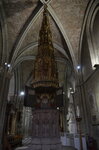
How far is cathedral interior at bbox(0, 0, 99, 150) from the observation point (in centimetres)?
741

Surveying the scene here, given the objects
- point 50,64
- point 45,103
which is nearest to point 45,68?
point 50,64

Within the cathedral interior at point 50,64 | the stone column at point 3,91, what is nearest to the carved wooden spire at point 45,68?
the cathedral interior at point 50,64

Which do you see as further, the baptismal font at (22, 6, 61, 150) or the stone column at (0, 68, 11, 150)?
the stone column at (0, 68, 11, 150)

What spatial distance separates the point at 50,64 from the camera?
8156mm

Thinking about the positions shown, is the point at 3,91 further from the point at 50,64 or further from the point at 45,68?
the point at 50,64

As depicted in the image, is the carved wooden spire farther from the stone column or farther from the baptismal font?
the stone column

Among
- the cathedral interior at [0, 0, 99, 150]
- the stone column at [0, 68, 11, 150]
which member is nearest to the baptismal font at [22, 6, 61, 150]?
the cathedral interior at [0, 0, 99, 150]

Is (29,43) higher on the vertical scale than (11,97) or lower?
higher

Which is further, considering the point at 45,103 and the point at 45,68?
the point at 45,103

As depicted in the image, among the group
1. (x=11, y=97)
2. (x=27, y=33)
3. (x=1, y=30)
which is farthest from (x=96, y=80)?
(x=11, y=97)

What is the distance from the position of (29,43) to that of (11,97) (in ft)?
27.0

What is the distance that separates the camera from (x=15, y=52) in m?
13.1

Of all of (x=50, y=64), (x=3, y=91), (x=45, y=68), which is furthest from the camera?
(x=3, y=91)

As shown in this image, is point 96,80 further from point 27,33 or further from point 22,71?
point 22,71
